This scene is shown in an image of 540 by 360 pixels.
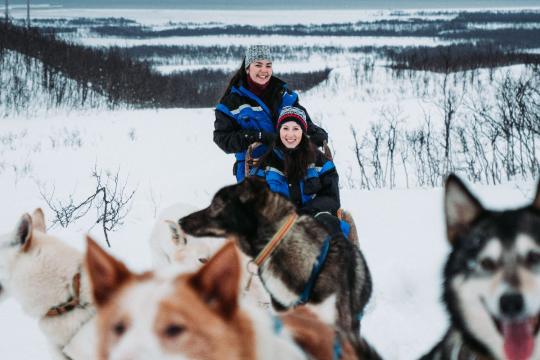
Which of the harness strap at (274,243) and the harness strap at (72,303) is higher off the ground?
the harness strap at (274,243)

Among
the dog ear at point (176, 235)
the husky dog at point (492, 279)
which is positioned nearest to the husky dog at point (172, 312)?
the husky dog at point (492, 279)

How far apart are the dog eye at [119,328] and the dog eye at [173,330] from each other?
10cm

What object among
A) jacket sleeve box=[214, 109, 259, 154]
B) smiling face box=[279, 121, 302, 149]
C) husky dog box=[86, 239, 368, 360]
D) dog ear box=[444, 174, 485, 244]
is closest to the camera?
husky dog box=[86, 239, 368, 360]

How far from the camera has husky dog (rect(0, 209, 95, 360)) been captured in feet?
7.29

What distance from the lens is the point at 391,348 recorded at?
295 cm

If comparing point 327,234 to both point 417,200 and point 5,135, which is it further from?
point 5,135

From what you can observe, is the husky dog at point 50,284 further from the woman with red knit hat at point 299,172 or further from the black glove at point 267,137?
the black glove at point 267,137

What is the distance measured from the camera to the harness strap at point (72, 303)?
7.22 feet

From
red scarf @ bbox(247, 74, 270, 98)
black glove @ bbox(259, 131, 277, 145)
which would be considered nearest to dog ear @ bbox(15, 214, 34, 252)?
black glove @ bbox(259, 131, 277, 145)

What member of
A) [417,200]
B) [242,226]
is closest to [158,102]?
[417,200]

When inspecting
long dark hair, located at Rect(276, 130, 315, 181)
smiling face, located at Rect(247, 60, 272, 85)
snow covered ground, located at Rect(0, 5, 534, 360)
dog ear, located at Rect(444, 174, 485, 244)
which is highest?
smiling face, located at Rect(247, 60, 272, 85)

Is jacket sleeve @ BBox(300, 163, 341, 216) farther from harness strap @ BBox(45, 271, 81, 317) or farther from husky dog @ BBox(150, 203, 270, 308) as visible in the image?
harness strap @ BBox(45, 271, 81, 317)

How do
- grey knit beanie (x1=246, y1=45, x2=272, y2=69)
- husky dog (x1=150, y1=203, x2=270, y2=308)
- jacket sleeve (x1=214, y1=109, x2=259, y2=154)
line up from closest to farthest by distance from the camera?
husky dog (x1=150, y1=203, x2=270, y2=308) → jacket sleeve (x1=214, y1=109, x2=259, y2=154) → grey knit beanie (x1=246, y1=45, x2=272, y2=69)

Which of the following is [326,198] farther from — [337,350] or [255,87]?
[337,350]
